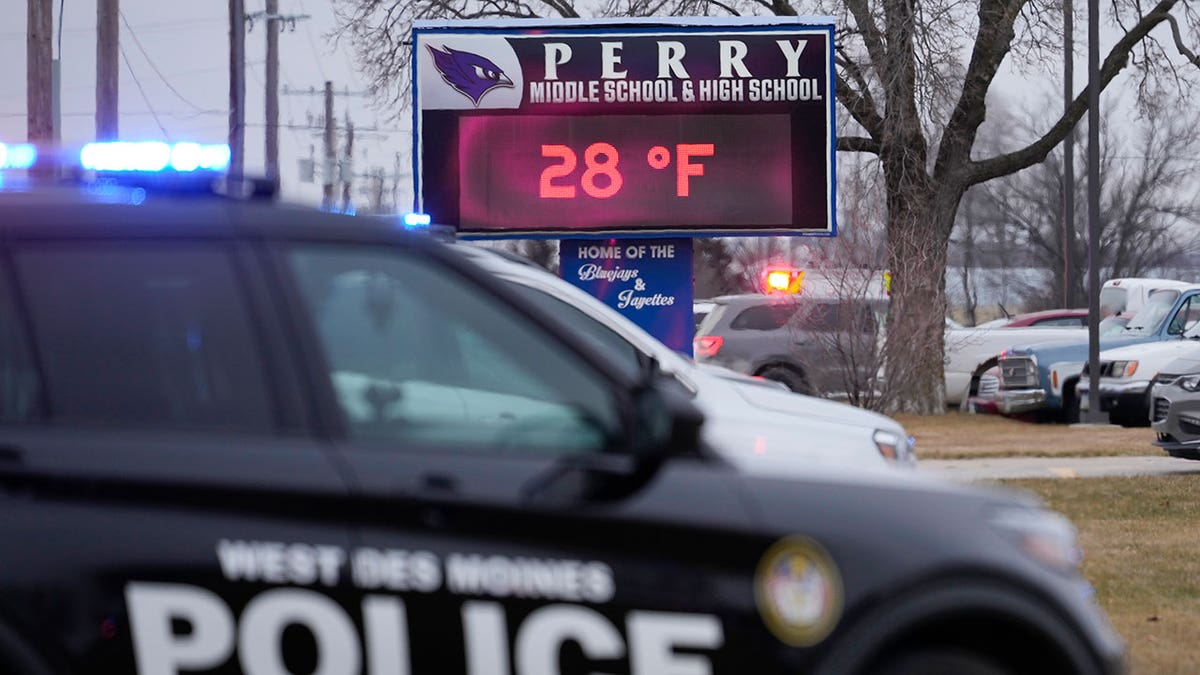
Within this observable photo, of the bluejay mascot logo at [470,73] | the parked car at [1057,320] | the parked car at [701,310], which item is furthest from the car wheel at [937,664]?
the parked car at [1057,320]

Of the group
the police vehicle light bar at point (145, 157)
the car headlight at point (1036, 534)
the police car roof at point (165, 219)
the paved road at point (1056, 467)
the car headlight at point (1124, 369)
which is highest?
the police vehicle light bar at point (145, 157)

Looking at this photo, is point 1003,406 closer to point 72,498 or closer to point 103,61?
point 103,61

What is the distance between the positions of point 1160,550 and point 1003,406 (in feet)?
46.0

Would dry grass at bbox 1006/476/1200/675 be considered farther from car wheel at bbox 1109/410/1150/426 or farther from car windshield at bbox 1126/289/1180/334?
car windshield at bbox 1126/289/1180/334

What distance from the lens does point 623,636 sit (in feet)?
12.8

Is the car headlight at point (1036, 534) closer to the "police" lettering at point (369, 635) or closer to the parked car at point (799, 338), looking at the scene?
the "police" lettering at point (369, 635)

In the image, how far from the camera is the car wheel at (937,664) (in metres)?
4.04

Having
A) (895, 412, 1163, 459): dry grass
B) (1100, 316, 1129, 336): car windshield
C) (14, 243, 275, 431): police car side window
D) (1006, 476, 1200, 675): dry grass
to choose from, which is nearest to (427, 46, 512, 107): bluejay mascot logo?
(895, 412, 1163, 459): dry grass

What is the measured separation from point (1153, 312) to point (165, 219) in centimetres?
2130

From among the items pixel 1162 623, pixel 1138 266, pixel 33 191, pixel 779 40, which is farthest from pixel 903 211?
pixel 1138 266

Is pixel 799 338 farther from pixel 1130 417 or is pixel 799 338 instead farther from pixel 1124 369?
pixel 1130 417

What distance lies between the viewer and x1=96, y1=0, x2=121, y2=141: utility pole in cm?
2167

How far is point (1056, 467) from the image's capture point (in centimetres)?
1616

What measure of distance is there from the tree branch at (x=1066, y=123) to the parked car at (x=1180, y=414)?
13.1 metres
